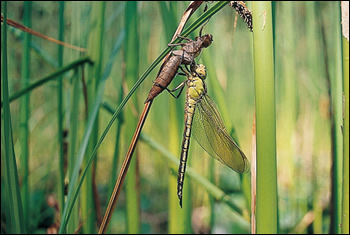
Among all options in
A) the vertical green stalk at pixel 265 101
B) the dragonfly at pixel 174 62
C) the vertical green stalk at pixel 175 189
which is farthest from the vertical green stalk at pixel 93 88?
the vertical green stalk at pixel 265 101

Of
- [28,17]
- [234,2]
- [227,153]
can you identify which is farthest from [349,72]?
[28,17]

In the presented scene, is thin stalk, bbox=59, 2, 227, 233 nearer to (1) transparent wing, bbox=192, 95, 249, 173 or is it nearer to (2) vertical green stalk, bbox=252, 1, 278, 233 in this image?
(2) vertical green stalk, bbox=252, 1, 278, 233

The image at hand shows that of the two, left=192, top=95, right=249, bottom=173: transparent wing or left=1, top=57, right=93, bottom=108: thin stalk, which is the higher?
left=1, top=57, right=93, bottom=108: thin stalk

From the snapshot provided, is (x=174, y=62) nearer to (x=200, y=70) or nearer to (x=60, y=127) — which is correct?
(x=200, y=70)

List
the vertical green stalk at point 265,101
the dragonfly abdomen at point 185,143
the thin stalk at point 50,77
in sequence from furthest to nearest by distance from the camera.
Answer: the thin stalk at point 50,77, the dragonfly abdomen at point 185,143, the vertical green stalk at point 265,101

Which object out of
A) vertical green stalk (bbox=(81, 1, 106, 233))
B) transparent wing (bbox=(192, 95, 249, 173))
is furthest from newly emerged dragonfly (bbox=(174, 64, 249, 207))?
vertical green stalk (bbox=(81, 1, 106, 233))

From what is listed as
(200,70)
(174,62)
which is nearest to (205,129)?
(200,70)

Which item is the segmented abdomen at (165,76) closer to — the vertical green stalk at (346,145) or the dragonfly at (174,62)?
the dragonfly at (174,62)
